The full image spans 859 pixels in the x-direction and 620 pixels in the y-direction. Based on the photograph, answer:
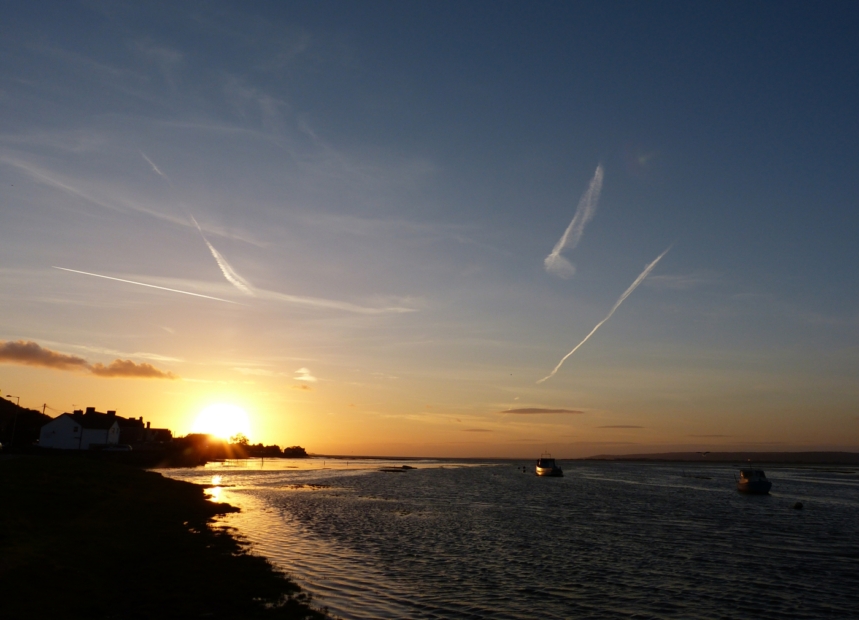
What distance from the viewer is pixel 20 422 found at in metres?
128

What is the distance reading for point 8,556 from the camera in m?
22.4

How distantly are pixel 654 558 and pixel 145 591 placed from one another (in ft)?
95.3

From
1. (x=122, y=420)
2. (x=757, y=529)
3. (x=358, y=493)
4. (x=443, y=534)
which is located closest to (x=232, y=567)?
(x=443, y=534)

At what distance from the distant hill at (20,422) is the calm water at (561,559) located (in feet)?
272

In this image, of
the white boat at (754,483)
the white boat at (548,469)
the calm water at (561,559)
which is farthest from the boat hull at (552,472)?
the calm water at (561,559)

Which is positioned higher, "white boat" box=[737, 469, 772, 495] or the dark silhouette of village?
the dark silhouette of village

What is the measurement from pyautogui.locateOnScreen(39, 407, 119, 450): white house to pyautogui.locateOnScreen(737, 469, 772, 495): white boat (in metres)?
131

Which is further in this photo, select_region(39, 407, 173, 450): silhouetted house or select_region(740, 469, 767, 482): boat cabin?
select_region(39, 407, 173, 450): silhouetted house

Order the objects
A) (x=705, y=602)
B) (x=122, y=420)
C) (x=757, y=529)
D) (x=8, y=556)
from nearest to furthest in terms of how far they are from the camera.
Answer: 1. (x=8, y=556)
2. (x=705, y=602)
3. (x=757, y=529)
4. (x=122, y=420)

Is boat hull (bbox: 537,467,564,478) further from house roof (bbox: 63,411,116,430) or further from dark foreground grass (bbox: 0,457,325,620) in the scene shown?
dark foreground grass (bbox: 0,457,325,620)

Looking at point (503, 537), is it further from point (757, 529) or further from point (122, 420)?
point (122, 420)

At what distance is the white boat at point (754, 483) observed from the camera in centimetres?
9288

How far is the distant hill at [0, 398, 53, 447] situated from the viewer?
12088 centimetres

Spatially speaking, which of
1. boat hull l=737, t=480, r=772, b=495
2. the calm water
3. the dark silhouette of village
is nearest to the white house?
the dark silhouette of village
